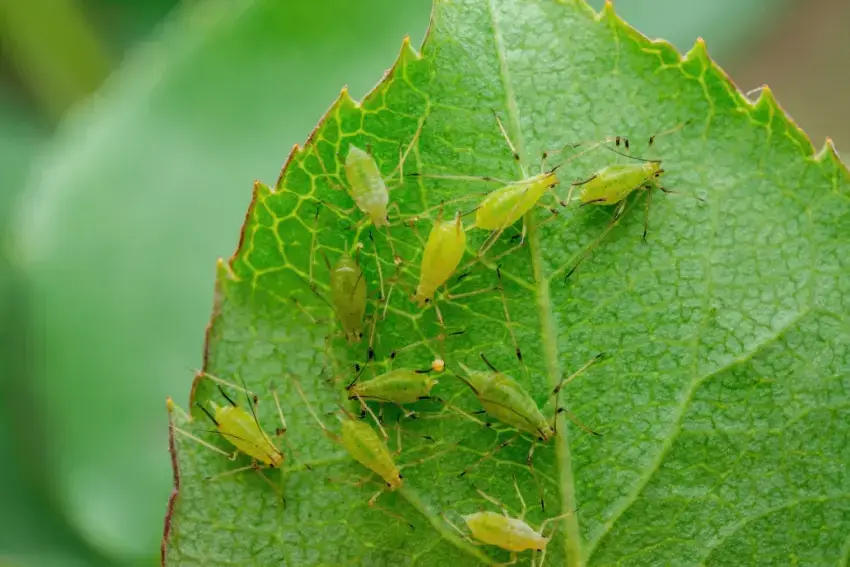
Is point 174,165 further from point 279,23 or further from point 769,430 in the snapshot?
point 769,430

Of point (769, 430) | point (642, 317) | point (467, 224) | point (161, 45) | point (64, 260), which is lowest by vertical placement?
point (769, 430)

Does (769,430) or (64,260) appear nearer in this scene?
(769,430)

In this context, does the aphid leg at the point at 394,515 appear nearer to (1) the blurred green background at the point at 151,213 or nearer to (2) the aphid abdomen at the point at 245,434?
(2) the aphid abdomen at the point at 245,434

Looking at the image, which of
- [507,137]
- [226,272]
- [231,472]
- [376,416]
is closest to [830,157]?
[507,137]

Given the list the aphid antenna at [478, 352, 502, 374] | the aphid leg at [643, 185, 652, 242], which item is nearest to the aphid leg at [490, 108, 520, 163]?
the aphid leg at [643, 185, 652, 242]

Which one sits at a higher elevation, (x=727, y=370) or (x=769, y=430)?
(x=727, y=370)

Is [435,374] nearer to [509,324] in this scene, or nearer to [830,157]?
[509,324]

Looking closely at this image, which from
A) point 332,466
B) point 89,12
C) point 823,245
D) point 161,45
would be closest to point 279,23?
point 161,45

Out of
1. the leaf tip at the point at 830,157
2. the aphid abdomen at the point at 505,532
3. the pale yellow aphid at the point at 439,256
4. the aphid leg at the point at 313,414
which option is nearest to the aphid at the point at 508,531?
the aphid abdomen at the point at 505,532
